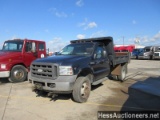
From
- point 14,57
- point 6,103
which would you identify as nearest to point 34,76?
point 6,103

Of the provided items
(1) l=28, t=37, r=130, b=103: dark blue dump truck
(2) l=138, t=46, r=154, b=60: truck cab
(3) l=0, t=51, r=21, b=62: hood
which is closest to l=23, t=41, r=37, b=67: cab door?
(3) l=0, t=51, r=21, b=62: hood

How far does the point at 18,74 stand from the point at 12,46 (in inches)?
69.1

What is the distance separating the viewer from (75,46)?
7871 millimetres

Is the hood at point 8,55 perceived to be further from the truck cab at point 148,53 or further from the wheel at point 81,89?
the truck cab at point 148,53

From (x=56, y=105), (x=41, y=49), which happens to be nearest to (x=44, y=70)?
(x=56, y=105)

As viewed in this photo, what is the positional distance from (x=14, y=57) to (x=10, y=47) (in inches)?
49.1

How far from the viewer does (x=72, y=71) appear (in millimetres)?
5895

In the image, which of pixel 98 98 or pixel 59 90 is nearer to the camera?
pixel 59 90

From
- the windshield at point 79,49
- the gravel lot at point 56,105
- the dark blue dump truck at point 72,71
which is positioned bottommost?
the gravel lot at point 56,105

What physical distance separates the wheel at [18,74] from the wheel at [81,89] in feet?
15.1

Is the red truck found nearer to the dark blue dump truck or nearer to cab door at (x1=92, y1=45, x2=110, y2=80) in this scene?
the dark blue dump truck

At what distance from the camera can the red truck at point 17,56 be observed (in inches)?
364

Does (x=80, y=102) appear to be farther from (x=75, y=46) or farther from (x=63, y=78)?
(x=75, y=46)


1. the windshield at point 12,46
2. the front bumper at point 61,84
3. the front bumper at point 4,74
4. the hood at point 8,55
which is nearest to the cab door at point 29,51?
the windshield at point 12,46
